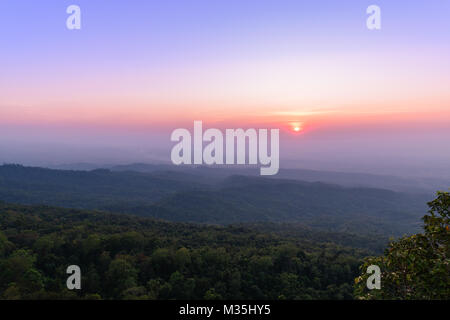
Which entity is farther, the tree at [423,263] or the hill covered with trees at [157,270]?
the hill covered with trees at [157,270]

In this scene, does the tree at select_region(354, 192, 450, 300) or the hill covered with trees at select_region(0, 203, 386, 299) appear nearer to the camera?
the tree at select_region(354, 192, 450, 300)

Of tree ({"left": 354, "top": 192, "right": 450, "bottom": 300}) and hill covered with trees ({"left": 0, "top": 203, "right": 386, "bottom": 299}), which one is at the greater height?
tree ({"left": 354, "top": 192, "right": 450, "bottom": 300})

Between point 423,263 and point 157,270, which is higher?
point 423,263

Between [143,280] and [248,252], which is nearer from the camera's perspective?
[143,280]

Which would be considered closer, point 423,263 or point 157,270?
point 423,263

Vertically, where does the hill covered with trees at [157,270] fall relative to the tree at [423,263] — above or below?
below
